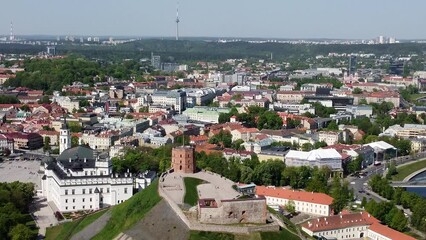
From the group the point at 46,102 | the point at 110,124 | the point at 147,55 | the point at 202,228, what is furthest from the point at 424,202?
the point at 147,55

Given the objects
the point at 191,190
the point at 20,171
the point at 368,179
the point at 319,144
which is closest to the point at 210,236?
the point at 191,190

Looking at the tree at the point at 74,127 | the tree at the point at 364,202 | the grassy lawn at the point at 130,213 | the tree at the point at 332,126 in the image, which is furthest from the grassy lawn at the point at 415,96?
the grassy lawn at the point at 130,213

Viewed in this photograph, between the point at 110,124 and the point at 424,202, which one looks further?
the point at 110,124

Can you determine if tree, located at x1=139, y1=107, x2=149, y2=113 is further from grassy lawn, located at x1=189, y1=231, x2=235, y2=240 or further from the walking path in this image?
grassy lawn, located at x1=189, y1=231, x2=235, y2=240

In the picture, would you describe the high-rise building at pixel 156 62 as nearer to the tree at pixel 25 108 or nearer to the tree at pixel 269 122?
the tree at pixel 25 108

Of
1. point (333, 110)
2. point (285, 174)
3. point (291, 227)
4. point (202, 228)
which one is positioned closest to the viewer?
point (202, 228)

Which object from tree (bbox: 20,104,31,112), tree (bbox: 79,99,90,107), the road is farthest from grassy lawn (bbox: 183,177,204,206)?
tree (bbox: 20,104,31,112)

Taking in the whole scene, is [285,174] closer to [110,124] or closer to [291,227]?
[291,227]
